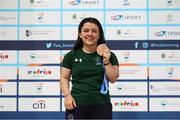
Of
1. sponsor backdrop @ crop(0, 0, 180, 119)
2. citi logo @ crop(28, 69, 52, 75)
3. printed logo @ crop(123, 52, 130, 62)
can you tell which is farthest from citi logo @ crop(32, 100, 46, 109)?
printed logo @ crop(123, 52, 130, 62)

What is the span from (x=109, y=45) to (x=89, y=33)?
0.92 meters

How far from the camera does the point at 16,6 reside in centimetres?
329

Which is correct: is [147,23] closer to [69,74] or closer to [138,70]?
[138,70]

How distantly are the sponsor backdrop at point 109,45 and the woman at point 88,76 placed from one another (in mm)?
875

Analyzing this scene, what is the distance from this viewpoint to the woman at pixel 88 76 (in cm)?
228

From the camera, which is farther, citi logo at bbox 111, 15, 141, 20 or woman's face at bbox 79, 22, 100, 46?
citi logo at bbox 111, 15, 141, 20

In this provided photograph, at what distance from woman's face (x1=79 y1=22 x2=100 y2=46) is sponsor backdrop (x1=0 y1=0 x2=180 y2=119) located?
880mm

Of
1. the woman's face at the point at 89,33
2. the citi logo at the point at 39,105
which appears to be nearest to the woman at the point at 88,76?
the woman's face at the point at 89,33

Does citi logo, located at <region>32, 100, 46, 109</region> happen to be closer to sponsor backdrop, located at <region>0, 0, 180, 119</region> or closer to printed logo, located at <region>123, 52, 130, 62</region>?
sponsor backdrop, located at <region>0, 0, 180, 119</region>

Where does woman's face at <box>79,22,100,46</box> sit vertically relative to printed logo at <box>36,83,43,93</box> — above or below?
above

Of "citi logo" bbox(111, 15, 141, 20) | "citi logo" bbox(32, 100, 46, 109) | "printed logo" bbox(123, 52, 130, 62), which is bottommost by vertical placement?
"citi logo" bbox(32, 100, 46, 109)

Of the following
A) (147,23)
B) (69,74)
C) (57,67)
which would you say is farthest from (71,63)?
(147,23)

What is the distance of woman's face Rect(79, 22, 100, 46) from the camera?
Result: 235cm

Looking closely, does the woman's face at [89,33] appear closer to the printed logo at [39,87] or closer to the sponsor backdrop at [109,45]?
the sponsor backdrop at [109,45]
